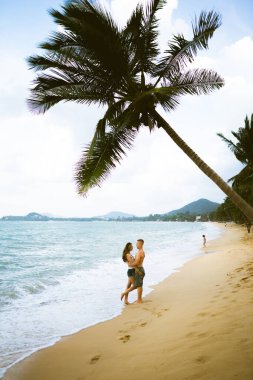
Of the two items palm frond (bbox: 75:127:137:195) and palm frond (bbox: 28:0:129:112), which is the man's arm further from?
palm frond (bbox: 28:0:129:112)

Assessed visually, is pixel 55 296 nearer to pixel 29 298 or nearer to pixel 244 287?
pixel 29 298

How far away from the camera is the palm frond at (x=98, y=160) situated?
22.4 feet

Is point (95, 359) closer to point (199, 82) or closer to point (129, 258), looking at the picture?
point (129, 258)

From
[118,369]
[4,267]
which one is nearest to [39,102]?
[118,369]

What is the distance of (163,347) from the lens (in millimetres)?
3914

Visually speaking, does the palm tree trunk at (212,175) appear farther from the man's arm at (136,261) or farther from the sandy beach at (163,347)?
the man's arm at (136,261)

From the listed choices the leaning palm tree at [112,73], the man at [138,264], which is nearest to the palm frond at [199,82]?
the leaning palm tree at [112,73]

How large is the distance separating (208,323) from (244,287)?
279cm

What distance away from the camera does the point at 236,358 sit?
299 centimetres

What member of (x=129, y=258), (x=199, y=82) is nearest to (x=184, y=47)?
(x=199, y=82)

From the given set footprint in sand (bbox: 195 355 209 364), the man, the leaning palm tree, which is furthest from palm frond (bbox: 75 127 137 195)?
footprint in sand (bbox: 195 355 209 364)

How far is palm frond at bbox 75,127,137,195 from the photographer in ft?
22.4

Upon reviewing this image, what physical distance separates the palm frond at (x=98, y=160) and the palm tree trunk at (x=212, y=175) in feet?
3.67

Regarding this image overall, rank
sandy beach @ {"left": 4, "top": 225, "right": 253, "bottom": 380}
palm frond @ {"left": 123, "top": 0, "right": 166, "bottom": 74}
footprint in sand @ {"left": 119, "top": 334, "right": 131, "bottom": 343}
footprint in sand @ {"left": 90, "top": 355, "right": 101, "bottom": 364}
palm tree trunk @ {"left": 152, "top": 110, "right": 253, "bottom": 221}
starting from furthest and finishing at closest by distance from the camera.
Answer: palm frond @ {"left": 123, "top": 0, "right": 166, "bottom": 74} < palm tree trunk @ {"left": 152, "top": 110, "right": 253, "bottom": 221} < footprint in sand @ {"left": 119, "top": 334, "right": 131, "bottom": 343} < footprint in sand @ {"left": 90, "top": 355, "right": 101, "bottom": 364} < sandy beach @ {"left": 4, "top": 225, "right": 253, "bottom": 380}
